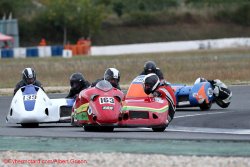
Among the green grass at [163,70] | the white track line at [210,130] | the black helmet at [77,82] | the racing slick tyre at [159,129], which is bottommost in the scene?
the green grass at [163,70]

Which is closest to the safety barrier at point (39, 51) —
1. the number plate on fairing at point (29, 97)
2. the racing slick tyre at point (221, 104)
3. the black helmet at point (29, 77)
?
the racing slick tyre at point (221, 104)

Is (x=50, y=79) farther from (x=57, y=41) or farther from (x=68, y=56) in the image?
(x=57, y=41)

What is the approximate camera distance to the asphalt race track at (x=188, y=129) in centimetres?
1384

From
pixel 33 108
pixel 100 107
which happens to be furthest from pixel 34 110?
pixel 100 107

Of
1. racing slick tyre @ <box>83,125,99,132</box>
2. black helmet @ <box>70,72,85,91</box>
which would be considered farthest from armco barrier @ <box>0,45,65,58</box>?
racing slick tyre @ <box>83,125,99,132</box>

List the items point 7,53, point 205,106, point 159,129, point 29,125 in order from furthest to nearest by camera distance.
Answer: point 7,53
point 205,106
point 29,125
point 159,129

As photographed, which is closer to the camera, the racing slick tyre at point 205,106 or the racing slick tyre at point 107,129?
the racing slick tyre at point 107,129

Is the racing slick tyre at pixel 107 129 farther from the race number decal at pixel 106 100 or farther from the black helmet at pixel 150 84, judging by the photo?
the black helmet at pixel 150 84

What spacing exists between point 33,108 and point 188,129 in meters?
2.83

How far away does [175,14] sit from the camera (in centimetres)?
8825

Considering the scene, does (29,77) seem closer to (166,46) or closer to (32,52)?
(32,52)

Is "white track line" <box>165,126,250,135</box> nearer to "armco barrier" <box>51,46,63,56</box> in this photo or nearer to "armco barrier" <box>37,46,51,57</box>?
"armco barrier" <box>37,46,51,57</box>

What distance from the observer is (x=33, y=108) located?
1652 centimetres

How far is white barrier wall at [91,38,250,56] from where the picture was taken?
229 ft
